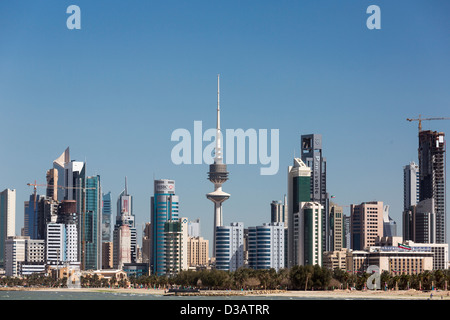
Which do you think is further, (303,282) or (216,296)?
(303,282)

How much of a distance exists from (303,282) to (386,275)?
17.5m
